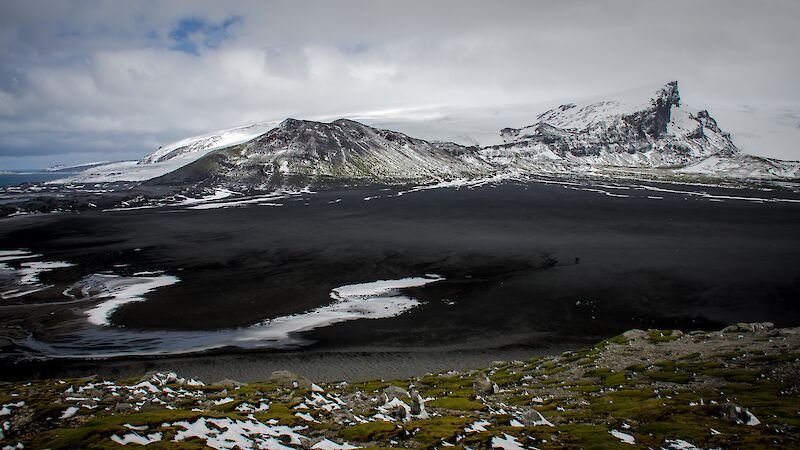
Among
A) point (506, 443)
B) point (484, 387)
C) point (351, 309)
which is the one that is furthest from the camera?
point (351, 309)

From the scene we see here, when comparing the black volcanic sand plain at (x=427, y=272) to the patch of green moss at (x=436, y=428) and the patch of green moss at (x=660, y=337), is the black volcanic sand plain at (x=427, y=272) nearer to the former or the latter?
the patch of green moss at (x=660, y=337)

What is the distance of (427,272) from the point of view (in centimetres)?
8238

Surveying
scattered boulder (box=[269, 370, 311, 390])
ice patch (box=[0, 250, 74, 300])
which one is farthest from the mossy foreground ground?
ice patch (box=[0, 250, 74, 300])

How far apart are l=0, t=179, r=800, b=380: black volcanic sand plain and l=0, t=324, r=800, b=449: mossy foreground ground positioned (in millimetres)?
14222

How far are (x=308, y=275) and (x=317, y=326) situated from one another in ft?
80.6

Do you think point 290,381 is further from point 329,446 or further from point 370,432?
point 329,446

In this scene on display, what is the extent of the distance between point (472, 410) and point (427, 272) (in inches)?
2208

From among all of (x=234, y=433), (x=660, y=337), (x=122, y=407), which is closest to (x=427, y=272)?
(x=660, y=337)

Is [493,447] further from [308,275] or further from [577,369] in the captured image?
[308,275]

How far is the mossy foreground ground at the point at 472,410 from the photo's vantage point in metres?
18.8

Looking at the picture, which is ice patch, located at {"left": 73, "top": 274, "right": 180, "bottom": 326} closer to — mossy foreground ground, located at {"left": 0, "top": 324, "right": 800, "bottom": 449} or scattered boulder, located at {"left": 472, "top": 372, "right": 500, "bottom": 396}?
mossy foreground ground, located at {"left": 0, "top": 324, "right": 800, "bottom": 449}

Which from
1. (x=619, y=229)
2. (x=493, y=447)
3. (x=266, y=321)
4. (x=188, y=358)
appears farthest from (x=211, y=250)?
(x=619, y=229)

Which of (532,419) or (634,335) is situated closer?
(532,419)

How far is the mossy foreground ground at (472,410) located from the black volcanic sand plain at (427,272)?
14222mm
